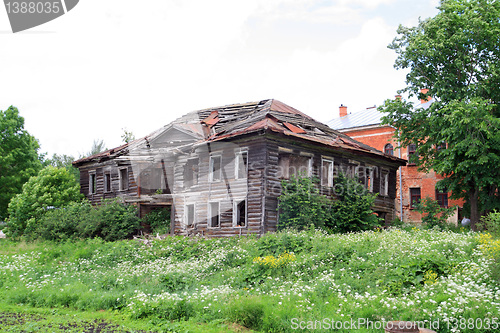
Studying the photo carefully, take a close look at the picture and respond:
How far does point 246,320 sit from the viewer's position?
984 centimetres

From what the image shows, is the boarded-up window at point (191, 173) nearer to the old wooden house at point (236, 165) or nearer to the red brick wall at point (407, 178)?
the old wooden house at point (236, 165)

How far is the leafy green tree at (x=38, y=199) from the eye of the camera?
31688mm

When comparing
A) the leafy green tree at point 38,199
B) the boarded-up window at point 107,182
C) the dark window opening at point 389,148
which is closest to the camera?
the leafy green tree at point 38,199

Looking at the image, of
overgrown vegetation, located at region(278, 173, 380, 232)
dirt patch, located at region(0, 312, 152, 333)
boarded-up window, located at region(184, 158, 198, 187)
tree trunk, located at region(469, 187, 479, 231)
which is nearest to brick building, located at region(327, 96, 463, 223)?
tree trunk, located at region(469, 187, 479, 231)

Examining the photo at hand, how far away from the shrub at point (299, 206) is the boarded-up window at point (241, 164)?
8.16 ft

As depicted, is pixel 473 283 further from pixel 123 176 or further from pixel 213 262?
pixel 123 176

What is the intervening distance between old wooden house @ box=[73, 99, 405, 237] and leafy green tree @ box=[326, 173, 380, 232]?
2.57 feet

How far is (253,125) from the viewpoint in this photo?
23.7 m

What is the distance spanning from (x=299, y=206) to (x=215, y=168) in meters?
6.00

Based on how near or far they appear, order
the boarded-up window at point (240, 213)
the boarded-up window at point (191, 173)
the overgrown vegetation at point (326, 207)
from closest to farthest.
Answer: the overgrown vegetation at point (326, 207), the boarded-up window at point (240, 213), the boarded-up window at point (191, 173)

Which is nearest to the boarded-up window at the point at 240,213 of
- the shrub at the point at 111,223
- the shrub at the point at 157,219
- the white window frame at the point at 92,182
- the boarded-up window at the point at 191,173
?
the boarded-up window at the point at 191,173

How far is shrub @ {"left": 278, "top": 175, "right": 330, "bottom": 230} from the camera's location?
73.1ft

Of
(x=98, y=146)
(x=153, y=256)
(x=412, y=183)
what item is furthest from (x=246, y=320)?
(x=98, y=146)

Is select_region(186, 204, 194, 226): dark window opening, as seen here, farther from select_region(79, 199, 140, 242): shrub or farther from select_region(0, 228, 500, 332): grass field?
select_region(0, 228, 500, 332): grass field
